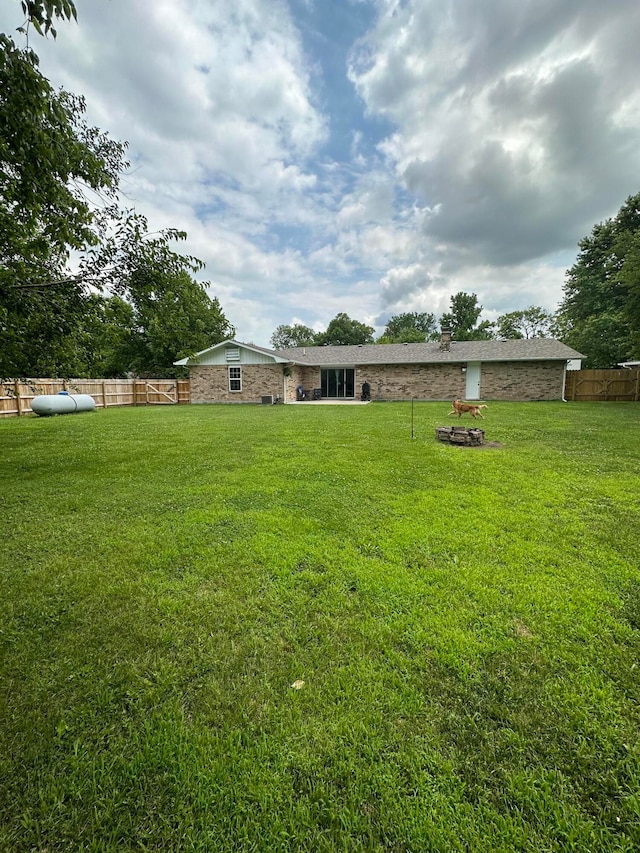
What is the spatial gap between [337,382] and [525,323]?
35.8 meters

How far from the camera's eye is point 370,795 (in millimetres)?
1336

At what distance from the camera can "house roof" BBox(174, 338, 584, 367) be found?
19.1 meters

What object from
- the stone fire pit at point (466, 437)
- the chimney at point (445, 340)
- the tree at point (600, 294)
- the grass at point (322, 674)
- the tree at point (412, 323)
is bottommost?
the grass at point (322, 674)

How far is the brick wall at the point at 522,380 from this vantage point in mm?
19031

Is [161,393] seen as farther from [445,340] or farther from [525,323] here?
[525,323]

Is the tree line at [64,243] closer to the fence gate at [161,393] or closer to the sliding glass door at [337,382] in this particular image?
the fence gate at [161,393]

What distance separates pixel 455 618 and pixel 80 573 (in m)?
2.92

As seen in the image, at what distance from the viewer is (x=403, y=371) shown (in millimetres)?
Answer: 21234

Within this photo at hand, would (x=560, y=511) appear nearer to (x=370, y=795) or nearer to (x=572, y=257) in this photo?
(x=370, y=795)

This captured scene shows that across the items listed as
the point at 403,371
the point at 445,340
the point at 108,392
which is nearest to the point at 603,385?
the point at 445,340

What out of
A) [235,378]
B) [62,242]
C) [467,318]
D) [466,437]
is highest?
[467,318]

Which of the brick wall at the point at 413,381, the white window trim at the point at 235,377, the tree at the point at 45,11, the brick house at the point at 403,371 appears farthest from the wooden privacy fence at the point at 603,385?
the tree at the point at 45,11

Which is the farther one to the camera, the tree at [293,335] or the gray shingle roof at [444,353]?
the tree at [293,335]

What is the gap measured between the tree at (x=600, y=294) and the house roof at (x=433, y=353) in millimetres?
6609
